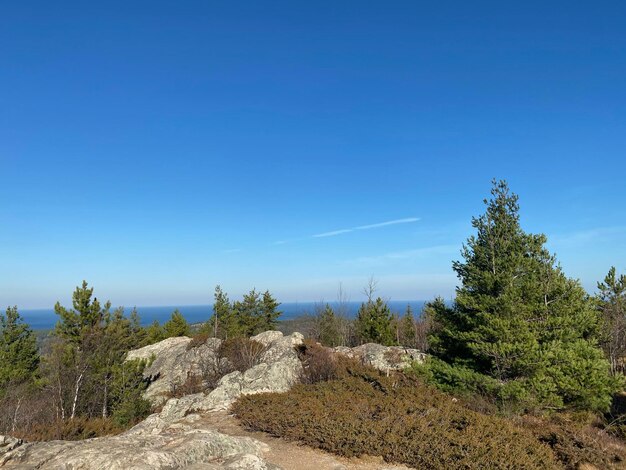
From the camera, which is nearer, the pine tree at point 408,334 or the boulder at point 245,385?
the boulder at point 245,385

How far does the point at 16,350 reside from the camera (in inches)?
1103

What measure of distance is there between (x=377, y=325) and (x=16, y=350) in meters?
29.2

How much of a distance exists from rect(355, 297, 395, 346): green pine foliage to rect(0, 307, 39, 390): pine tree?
26.3 metres

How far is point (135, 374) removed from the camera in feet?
68.6

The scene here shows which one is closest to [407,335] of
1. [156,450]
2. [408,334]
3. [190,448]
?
[408,334]

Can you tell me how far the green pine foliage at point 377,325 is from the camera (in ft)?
114

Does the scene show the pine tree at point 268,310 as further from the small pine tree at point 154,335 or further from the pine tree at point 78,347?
the pine tree at point 78,347

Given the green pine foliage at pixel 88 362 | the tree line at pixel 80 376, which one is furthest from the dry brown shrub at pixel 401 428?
the green pine foliage at pixel 88 362

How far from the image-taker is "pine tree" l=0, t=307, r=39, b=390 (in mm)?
25938

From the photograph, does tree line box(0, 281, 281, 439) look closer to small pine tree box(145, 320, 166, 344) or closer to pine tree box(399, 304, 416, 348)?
small pine tree box(145, 320, 166, 344)

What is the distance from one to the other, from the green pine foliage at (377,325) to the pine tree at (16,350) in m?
26.3

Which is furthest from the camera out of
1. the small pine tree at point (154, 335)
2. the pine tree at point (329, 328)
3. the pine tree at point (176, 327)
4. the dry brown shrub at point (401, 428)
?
the pine tree at point (176, 327)

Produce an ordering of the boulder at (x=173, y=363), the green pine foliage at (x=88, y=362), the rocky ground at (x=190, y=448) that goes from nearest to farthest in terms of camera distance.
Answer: the rocky ground at (x=190, y=448)
the green pine foliage at (x=88, y=362)
the boulder at (x=173, y=363)

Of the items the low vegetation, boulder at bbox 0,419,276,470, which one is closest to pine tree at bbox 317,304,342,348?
the low vegetation
